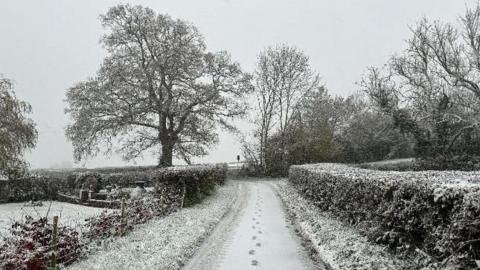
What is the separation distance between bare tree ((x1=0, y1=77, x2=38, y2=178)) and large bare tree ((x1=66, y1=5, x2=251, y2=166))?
6413 mm

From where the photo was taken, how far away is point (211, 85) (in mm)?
35219

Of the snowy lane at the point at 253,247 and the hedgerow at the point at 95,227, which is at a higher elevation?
the hedgerow at the point at 95,227

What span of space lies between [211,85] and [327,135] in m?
12.1

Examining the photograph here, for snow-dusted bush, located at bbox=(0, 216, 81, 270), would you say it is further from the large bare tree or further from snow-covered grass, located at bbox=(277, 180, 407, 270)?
the large bare tree

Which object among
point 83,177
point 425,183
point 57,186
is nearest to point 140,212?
point 425,183

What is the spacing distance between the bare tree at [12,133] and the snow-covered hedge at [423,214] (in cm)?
2022

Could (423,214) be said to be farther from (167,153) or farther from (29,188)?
(167,153)

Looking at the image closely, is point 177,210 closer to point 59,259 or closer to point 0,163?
point 59,259

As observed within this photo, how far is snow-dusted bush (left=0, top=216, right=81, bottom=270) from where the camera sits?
8.13 meters

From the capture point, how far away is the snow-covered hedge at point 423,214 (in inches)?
213

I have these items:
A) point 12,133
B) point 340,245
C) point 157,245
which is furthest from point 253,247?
point 12,133

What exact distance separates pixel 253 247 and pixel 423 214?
4.31 m

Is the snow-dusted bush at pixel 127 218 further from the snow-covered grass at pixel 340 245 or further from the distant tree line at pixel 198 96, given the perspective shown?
the distant tree line at pixel 198 96

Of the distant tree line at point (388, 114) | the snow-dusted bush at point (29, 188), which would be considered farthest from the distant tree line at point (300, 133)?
the snow-dusted bush at point (29, 188)
